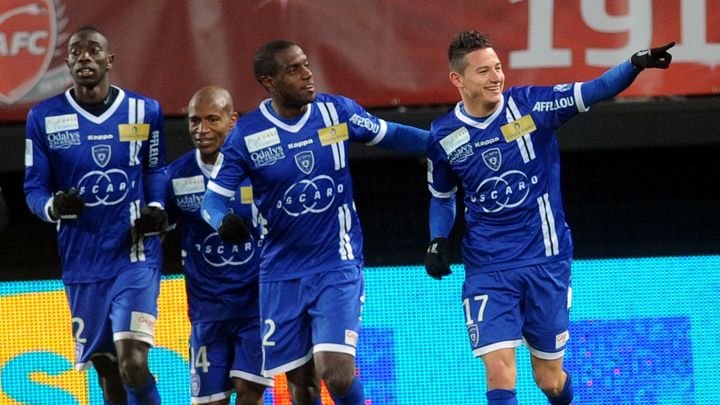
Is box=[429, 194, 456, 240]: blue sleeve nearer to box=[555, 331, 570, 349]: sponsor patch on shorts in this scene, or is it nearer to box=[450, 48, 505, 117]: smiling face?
box=[450, 48, 505, 117]: smiling face

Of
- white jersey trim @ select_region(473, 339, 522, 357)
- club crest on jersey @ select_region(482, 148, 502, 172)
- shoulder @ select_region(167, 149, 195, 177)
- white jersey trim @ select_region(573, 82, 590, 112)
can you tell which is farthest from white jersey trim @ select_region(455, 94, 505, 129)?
shoulder @ select_region(167, 149, 195, 177)

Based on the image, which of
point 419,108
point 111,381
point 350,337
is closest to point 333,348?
point 350,337

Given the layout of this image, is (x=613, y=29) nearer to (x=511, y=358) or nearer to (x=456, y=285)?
(x=456, y=285)

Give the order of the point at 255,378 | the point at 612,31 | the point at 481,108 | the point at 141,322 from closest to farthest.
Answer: the point at 481,108 → the point at 141,322 → the point at 255,378 → the point at 612,31

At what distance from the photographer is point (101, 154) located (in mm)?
6316

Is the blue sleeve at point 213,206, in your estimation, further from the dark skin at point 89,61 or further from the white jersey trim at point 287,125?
the dark skin at point 89,61

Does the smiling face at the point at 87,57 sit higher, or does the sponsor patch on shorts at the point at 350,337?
the smiling face at the point at 87,57

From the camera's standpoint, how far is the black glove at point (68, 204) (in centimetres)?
598

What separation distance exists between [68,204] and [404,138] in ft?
5.10

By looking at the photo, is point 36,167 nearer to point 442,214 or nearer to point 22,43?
point 22,43

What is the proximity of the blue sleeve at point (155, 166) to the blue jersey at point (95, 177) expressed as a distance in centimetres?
1

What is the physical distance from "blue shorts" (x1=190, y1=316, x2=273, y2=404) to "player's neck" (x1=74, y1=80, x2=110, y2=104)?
1194mm

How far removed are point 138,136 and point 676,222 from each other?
137 inches

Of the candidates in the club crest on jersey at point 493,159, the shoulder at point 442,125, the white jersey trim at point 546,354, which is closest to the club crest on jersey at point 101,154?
the shoulder at point 442,125
